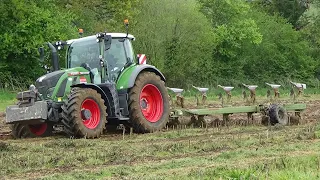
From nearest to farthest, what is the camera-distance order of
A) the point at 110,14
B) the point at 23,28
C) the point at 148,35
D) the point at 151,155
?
1. the point at 151,155
2. the point at 23,28
3. the point at 148,35
4. the point at 110,14

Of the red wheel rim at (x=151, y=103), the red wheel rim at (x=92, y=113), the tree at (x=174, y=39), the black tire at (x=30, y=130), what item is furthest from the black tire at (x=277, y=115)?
the tree at (x=174, y=39)

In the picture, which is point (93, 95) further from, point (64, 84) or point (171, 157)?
point (171, 157)

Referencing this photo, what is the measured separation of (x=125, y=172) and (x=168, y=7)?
84.6 feet

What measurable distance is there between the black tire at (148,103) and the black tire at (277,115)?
238 cm

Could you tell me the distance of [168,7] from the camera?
32.1 meters

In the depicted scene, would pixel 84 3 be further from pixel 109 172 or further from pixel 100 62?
pixel 109 172

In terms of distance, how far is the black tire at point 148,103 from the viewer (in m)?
11.6

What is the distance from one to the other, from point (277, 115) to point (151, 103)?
282 centimetres

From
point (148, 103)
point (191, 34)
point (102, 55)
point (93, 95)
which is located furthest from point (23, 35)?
point (93, 95)

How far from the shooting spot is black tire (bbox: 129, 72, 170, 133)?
38.1ft

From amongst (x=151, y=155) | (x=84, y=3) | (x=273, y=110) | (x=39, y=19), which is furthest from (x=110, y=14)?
(x=151, y=155)

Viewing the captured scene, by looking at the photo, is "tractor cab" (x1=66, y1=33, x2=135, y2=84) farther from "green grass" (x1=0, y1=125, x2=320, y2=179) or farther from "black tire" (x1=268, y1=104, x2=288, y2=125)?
"black tire" (x1=268, y1=104, x2=288, y2=125)

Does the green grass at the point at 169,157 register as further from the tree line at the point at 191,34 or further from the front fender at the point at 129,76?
the tree line at the point at 191,34

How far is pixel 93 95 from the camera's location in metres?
10.9
